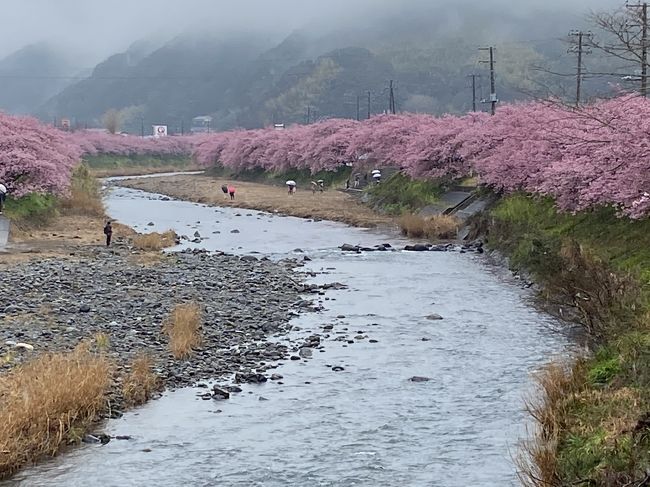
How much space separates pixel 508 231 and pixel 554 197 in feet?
7.64

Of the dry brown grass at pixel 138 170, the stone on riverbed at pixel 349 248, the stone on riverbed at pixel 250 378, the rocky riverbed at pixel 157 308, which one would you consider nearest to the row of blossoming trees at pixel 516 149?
the stone on riverbed at pixel 349 248

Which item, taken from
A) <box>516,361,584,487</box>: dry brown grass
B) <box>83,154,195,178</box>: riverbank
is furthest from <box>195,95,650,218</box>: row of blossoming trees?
<box>83,154,195,178</box>: riverbank

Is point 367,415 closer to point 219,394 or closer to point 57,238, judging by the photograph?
point 219,394

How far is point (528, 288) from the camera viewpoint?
24078mm

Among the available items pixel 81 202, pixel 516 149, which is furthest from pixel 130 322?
pixel 81 202

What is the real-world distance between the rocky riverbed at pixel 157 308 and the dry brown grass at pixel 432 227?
976 centimetres

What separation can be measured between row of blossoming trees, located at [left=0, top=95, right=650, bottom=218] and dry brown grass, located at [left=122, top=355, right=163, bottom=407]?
27.8ft

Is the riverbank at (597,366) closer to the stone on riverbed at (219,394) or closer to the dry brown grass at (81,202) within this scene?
the stone on riverbed at (219,394)

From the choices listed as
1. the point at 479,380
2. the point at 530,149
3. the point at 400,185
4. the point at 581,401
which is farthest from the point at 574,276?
the point at 400,185

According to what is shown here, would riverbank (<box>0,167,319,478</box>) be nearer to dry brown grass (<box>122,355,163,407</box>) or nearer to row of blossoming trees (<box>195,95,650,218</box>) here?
dry brown grass (<box>122,355,163,407</box>)

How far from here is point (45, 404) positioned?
11664 mm

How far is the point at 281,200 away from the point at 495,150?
23.0 m

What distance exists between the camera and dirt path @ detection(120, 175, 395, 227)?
158ft

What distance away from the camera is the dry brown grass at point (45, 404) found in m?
11.0
